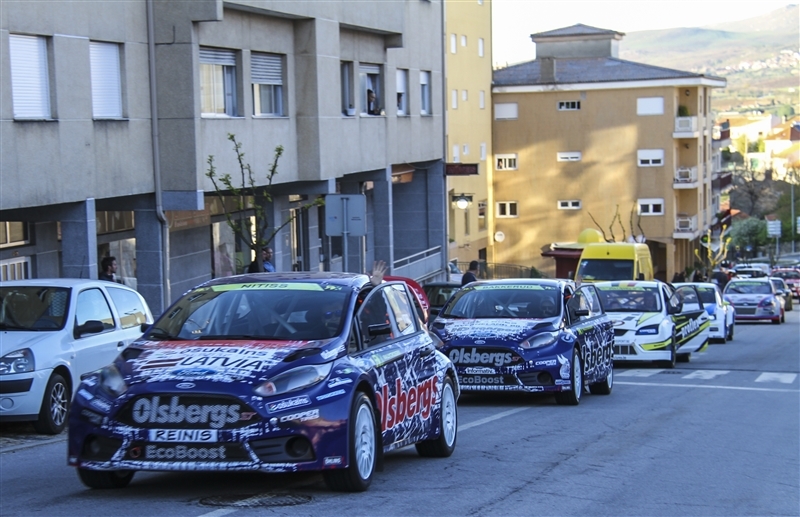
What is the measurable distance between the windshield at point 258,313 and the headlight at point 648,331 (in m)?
14.5

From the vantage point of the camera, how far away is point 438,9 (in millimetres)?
39250

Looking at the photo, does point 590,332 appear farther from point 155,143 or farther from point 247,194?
point 247,194

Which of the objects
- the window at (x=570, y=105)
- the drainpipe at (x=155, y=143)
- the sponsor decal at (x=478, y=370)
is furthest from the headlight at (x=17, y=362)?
the window at (x=570, y=105)

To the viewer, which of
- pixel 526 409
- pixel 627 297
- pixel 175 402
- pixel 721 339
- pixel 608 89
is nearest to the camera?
pixel 175 402

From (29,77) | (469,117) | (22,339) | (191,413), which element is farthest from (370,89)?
(469,117)

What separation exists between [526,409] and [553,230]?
50309mm

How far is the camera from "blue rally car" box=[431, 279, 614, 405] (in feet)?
48.4

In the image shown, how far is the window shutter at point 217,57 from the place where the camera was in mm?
23109

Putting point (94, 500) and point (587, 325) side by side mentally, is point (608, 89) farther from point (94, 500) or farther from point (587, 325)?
point (94, 500)

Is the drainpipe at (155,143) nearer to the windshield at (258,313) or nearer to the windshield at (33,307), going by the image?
the windshield at (33,307)

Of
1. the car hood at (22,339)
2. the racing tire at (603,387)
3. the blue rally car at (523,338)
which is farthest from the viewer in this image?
the racing tire at (603,387)

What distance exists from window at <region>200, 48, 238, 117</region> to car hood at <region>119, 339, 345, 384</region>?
15.2m

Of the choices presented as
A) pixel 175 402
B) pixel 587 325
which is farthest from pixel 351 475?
pixel 587 325

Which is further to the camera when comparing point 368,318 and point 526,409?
point 526,409
